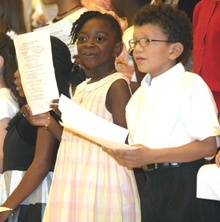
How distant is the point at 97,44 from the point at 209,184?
882mm

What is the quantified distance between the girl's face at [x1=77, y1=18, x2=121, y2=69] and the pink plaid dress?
113 millimetres

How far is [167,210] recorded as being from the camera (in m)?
2.51

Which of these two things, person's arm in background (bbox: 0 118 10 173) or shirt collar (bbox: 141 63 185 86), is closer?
shirt collar (bbox: 141 63 185 86)

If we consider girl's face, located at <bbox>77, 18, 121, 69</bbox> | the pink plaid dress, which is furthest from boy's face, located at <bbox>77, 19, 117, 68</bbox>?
the pink plaid dress

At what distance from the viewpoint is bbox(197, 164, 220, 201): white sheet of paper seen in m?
2.38

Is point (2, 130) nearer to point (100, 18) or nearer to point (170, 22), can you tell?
point (100, 18)

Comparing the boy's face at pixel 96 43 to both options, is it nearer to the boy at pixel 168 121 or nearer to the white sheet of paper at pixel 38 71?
the white sheet of paper at pixel 38 71

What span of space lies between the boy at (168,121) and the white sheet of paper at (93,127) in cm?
6

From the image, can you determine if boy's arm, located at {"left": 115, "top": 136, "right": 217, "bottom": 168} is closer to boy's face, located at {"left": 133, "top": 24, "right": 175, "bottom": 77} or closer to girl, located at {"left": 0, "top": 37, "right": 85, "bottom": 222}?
boy's face, located at {"left": 133, "top": 24, "right": 175, "bottom": 77}

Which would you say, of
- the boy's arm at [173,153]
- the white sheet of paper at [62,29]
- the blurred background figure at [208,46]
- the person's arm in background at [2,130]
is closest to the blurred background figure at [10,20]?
the white sheet of paper at [62,29]

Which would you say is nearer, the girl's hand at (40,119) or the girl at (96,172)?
the girl at (96,172)

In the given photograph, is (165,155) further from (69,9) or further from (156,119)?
(69,9)

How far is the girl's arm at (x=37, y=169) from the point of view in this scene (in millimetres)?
3137

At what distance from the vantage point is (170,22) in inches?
106
